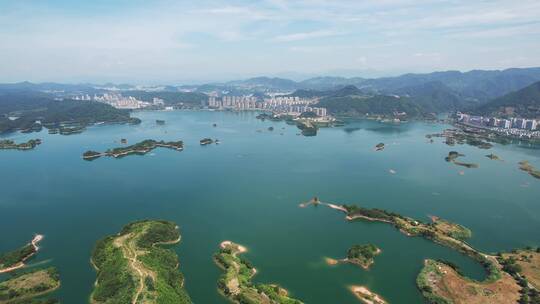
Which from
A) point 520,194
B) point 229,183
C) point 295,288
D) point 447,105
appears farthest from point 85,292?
point 447,105

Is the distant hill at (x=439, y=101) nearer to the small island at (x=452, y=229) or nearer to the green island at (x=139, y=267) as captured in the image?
the small island at (x=452, y=229)

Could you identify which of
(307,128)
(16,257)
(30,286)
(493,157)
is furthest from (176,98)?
(30,286)

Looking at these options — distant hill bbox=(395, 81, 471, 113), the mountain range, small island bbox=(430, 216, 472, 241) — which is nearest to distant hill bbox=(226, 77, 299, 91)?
the mountain range

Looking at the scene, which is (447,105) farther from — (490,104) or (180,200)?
(180,200)

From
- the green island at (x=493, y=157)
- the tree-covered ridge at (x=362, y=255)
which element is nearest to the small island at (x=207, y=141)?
the tree-covered ridge at (x=362, y=255)

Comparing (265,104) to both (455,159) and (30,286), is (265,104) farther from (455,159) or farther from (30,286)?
(30,286)

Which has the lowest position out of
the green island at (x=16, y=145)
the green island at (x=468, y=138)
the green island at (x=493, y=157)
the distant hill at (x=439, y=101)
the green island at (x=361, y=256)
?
the green island at (x=361, y=256)

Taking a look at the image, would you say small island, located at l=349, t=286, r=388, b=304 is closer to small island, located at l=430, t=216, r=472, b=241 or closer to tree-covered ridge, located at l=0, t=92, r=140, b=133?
small island, located at l=430, t=216, r=472, b=241
